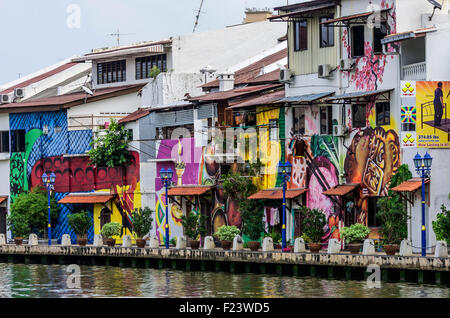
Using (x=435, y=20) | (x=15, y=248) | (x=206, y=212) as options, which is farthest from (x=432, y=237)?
(x=15, y=248)

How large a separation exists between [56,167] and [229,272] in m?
19.5

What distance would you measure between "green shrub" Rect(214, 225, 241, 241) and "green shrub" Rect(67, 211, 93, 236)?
38.1 ft

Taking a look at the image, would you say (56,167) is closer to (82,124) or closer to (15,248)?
(82,124)

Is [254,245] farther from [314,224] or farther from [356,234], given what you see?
[356,234]

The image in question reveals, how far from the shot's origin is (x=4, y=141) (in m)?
77.3

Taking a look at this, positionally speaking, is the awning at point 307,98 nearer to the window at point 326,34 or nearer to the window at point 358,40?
the window at point 326,34

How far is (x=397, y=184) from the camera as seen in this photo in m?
55.2

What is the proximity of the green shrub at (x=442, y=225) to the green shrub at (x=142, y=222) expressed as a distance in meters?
17.7

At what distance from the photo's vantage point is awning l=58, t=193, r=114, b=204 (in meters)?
71.4

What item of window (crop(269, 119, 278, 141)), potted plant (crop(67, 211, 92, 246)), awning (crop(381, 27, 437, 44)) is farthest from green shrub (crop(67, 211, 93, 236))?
awning (crop(381, 27, 437, 44))

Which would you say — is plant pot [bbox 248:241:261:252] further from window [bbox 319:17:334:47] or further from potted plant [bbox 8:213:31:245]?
potted plant [bbox 8:213:31:245]

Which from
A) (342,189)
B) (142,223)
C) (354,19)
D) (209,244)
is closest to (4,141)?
(142,223)

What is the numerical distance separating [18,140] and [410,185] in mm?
28212

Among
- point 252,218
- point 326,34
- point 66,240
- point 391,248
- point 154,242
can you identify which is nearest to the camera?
point 391,248
